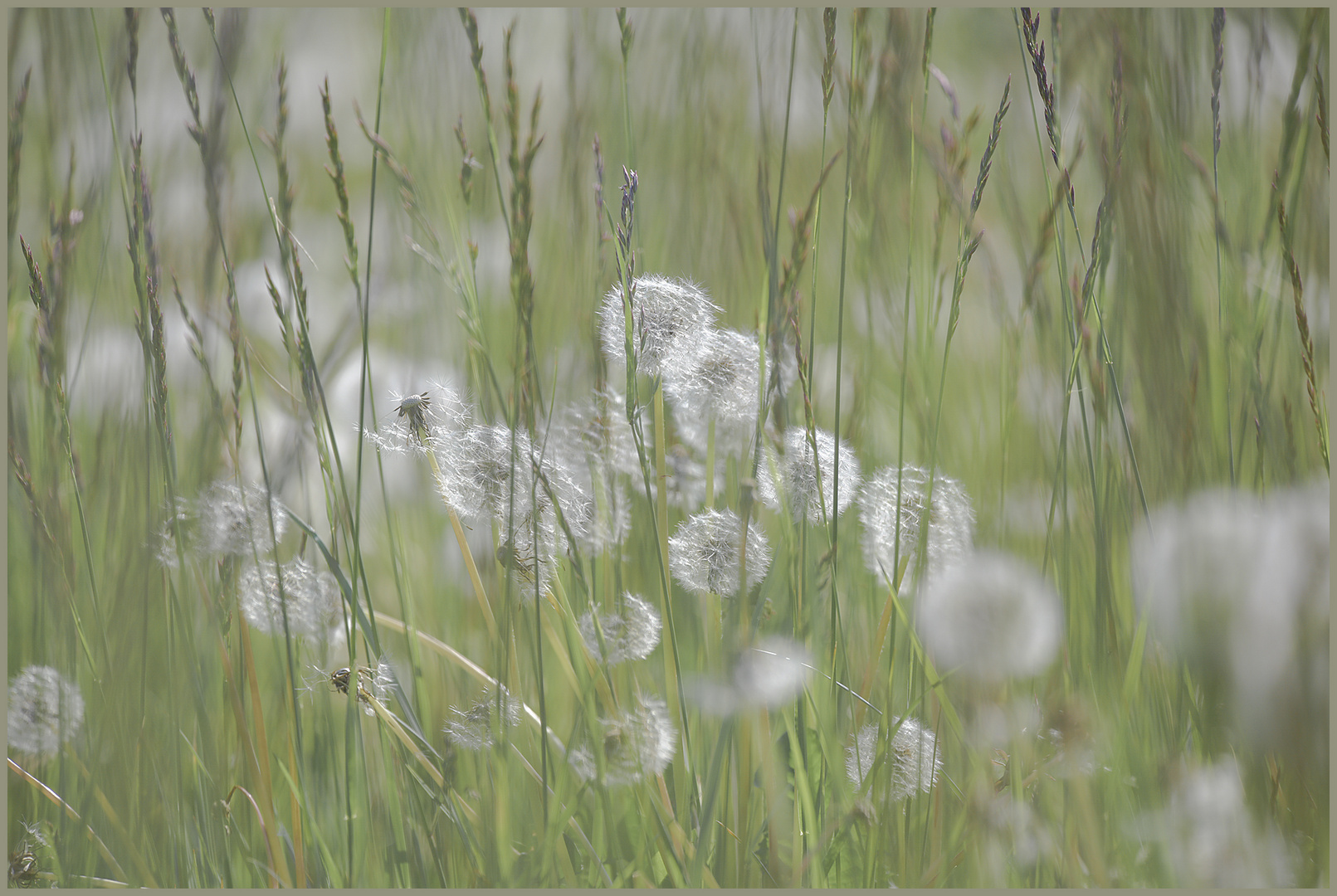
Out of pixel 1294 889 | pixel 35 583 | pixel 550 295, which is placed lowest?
pixel 1294 889

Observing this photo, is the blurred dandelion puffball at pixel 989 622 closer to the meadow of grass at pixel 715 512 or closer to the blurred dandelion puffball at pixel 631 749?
the meadow of grass at pixel 715 512

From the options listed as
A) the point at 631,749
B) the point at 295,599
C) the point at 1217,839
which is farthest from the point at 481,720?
the point at 1217,839

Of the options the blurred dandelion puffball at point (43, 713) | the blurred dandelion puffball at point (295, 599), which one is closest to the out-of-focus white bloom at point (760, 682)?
the blurred dandelion puffball at point (295, 599)

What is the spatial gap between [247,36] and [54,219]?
396 mm

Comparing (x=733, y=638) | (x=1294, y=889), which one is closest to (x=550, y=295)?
(x=733, y=638)

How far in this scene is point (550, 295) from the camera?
1264mm

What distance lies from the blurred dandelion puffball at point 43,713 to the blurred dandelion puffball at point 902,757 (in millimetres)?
1002

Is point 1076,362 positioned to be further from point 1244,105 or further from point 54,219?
point 54,219

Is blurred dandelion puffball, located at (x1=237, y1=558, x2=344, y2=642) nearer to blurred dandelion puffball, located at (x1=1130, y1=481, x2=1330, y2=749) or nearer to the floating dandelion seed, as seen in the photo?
the floating dandelion seed

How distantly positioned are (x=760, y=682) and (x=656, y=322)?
429 mm

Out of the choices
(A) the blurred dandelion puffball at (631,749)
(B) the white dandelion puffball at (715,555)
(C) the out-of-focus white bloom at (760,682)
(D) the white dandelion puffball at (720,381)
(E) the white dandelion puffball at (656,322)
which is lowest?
(A) the blurred dandelion puffball at (631,749)

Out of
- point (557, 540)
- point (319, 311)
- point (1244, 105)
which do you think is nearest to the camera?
point (557, 540)

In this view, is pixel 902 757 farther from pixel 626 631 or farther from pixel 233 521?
pixel 233 521

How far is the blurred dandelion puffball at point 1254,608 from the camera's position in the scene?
2.39 ft
